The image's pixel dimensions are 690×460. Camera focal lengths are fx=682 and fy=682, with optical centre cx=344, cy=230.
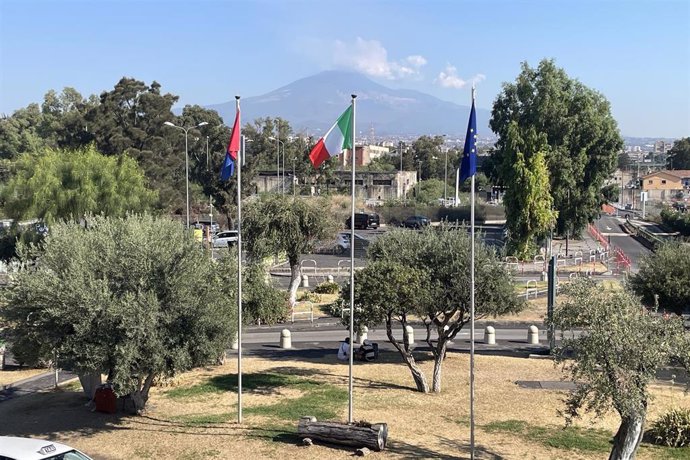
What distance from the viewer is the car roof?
11.8 m

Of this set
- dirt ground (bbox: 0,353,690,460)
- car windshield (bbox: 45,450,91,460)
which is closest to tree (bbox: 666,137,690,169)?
dirt ground (bbox: 0,353,690,460)

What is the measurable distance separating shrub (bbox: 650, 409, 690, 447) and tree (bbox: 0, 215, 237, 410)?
1090cm

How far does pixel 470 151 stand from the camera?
14930 mm

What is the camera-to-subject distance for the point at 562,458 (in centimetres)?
1521

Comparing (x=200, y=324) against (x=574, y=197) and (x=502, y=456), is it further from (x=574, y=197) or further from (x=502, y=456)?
(x=574, y=197)

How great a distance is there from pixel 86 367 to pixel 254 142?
7538 cm

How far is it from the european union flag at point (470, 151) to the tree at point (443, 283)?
18.5 feet

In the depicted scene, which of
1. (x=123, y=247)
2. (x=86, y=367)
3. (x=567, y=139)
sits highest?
(x=567, y=139)

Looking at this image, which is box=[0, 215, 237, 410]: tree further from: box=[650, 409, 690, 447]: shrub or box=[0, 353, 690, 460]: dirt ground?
box=[650, 409, 690, 447]: shrub

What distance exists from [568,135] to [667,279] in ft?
95.0

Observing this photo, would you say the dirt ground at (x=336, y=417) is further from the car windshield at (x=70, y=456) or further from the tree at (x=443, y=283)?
the car windshield at (x=70, y=456)

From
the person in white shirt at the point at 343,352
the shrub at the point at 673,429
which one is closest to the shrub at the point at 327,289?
the person in white shirt at the point at 343,352

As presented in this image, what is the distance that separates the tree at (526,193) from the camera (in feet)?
162

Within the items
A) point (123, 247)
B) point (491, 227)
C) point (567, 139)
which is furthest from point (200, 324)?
point (491, 227)
